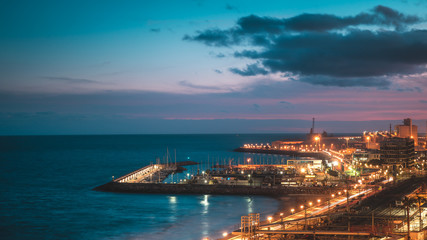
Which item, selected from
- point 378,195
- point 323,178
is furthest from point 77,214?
point 323,178

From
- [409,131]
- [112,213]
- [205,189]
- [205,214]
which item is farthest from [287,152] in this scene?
[112,213]

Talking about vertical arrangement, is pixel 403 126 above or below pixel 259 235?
above

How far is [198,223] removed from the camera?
34.3 m

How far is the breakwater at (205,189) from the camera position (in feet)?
161

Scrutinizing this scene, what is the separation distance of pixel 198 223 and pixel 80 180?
3472cm

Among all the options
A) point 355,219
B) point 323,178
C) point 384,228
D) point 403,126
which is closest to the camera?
point 384,228

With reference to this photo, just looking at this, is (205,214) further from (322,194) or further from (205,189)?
(322,194)

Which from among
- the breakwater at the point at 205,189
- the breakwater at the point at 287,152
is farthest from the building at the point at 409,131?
the breakwater at the point at 205,189

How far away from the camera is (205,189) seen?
5059cm

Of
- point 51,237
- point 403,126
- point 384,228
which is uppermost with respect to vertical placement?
point 403,126

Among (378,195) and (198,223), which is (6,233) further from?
(378,195)

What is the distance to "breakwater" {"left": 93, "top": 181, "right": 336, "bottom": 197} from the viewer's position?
4912 centimetres

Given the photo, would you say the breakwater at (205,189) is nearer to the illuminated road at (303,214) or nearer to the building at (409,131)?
the illuminated road at (303,214)

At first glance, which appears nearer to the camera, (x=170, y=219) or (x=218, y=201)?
(x=170, y=219)
